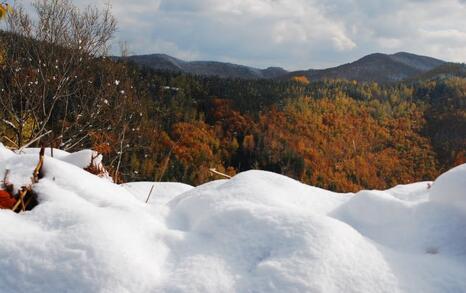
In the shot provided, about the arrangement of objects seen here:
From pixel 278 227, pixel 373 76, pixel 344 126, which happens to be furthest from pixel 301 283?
pixel 373 76

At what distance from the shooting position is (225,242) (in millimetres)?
2012

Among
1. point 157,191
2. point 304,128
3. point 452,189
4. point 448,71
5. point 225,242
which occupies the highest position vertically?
point 448,71

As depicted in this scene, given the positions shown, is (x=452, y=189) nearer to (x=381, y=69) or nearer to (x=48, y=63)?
(x=48, y=63)

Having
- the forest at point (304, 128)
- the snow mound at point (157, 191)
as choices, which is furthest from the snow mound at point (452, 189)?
the forest at point (304, 128)

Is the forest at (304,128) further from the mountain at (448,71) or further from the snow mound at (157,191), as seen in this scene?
the snow mound at (157,191)

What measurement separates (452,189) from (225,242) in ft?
4.71

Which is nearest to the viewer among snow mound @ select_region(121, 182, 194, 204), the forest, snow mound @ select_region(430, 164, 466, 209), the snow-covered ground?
the snow-covered ground

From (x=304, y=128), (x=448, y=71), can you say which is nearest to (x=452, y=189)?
(x=304, y=128)

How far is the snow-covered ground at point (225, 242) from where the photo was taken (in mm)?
1688

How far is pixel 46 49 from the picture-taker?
1319 cm

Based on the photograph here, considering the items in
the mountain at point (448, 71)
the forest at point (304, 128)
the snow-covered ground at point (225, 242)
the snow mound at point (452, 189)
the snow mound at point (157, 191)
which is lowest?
the forest at point (304, 128)

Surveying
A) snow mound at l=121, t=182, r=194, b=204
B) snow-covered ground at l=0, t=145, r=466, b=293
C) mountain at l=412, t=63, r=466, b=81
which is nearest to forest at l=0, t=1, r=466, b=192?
mountain at l=412, t=63, r=466, b=81

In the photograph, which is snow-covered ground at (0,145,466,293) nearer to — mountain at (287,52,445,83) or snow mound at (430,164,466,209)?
snow mound at (430,164,466,209)

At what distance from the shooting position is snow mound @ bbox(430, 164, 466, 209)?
7.79ft
